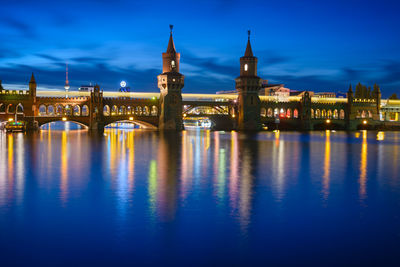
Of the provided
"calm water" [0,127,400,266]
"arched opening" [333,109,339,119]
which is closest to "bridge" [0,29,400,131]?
"arched opening" [333,109,339,119]

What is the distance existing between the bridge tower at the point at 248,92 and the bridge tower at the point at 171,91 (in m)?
16.1

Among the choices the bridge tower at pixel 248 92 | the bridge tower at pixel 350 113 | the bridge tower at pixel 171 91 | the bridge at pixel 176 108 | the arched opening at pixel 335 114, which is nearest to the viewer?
the bridge at pixel 176 108

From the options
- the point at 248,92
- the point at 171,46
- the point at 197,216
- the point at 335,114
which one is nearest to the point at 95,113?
the point at 171,46

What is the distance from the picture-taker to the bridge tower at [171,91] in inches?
4208

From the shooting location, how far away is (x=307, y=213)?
17.6 m

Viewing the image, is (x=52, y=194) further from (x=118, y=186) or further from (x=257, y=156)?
(x=257, y=156)

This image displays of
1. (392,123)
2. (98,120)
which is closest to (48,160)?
(98,120)

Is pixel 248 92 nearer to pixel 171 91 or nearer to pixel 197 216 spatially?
pixel 171 91

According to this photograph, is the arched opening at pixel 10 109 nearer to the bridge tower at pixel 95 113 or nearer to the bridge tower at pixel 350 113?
the bridge tower at pixel 95 113

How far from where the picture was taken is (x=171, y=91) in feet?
352

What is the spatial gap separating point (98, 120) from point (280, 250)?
95615mm

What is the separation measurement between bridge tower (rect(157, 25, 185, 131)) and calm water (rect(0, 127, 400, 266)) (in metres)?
76.5

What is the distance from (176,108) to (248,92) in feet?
64.6

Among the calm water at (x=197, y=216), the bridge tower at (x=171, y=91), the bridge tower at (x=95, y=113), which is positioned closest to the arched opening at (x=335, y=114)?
the bridge tower at (x=171, y=91)
